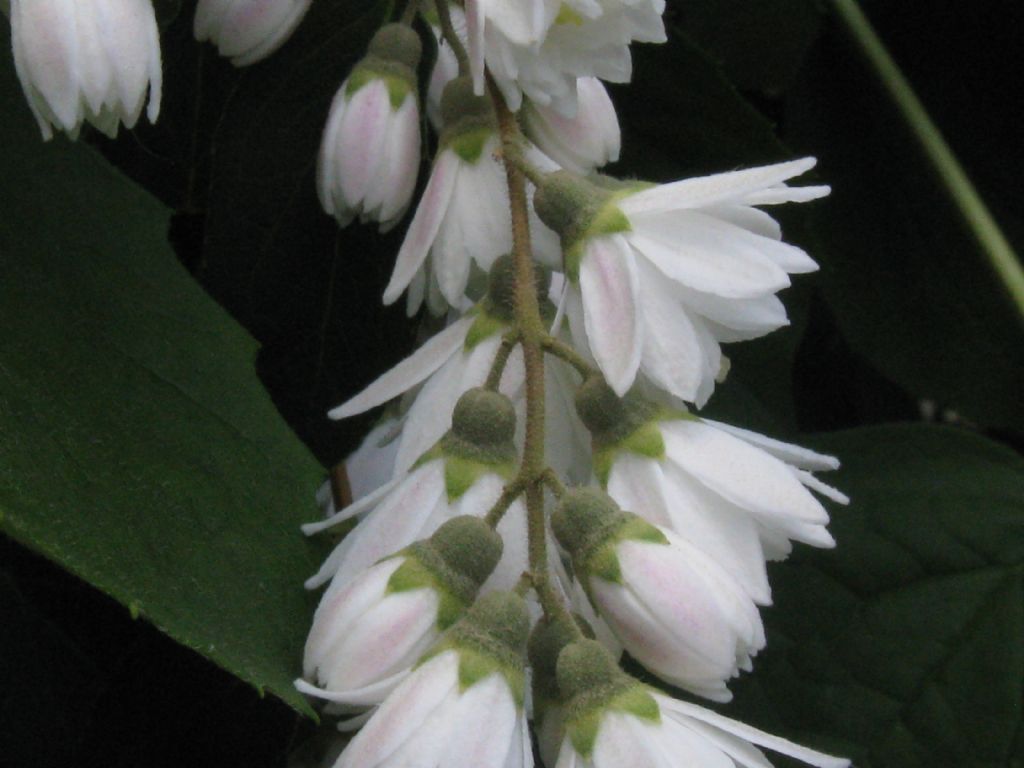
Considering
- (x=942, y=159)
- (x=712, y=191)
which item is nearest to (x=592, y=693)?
(x=712, y=191)

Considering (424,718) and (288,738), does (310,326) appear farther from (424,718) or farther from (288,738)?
(424,718)

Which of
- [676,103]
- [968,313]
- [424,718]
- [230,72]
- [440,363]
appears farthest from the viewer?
[968,313]

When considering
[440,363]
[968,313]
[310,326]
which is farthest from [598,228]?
[968,313]

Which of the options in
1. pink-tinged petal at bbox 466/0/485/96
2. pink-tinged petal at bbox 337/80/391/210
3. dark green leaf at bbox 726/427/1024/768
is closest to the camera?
pink-tinged petal at bbox 466/0/485/96

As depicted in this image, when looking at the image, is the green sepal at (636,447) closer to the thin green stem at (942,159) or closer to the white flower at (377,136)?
the white flower at (377,136)

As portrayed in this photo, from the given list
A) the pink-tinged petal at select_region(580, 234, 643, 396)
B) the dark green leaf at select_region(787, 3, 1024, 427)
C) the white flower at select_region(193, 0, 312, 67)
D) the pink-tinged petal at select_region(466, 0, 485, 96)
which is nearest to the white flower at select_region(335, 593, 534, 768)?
the pink-tinged petal at select_region(580, 234, 643, 396)

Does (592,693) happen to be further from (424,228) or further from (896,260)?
(896,260)

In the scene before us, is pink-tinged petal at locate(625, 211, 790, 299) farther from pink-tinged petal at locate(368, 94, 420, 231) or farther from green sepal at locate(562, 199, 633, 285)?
pink-tinged petal at locate(368, 94, 420, 231)
